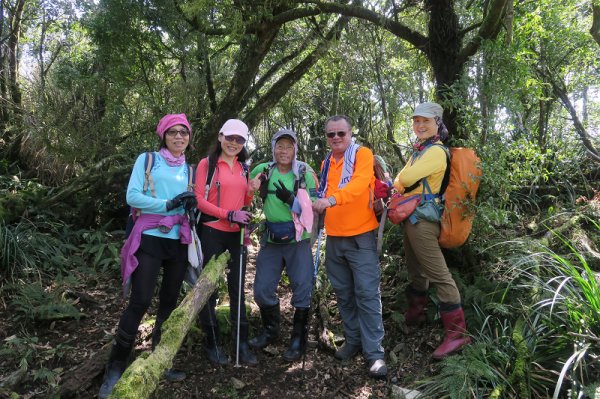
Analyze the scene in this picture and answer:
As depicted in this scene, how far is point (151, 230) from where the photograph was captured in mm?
3795

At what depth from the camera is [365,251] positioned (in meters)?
4.34

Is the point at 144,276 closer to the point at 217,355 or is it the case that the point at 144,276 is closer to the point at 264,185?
the point at 217,355

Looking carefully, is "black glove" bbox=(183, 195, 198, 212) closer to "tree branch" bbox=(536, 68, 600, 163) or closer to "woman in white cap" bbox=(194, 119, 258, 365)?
"woman in white cap" bbox=(194, 119, 258, 365)

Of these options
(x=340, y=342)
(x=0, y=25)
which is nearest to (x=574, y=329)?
(x=340, y=342)

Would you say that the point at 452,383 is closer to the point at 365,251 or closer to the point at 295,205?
the point at 365,251

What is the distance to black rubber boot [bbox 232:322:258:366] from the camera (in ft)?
14.6

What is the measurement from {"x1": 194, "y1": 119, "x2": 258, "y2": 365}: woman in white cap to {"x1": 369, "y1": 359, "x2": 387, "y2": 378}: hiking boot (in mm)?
1213

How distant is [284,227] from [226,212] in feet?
2.05

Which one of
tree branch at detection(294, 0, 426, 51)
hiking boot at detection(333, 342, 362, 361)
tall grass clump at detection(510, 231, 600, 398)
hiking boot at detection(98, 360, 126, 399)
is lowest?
hiking boot at detection(333, 342, 362, 361)

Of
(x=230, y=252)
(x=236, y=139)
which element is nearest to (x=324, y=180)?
(x=236, y=139)

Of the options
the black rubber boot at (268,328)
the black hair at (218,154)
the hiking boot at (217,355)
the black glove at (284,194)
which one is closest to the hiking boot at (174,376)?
the hiking boot at (217,355)

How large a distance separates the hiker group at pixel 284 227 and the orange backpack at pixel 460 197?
0.14 ft

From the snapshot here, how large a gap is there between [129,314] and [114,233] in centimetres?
446

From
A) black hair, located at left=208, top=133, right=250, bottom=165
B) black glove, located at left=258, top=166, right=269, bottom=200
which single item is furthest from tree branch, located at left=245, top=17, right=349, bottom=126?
black glove, located at left=258, top=166, right=269, bottom=200
